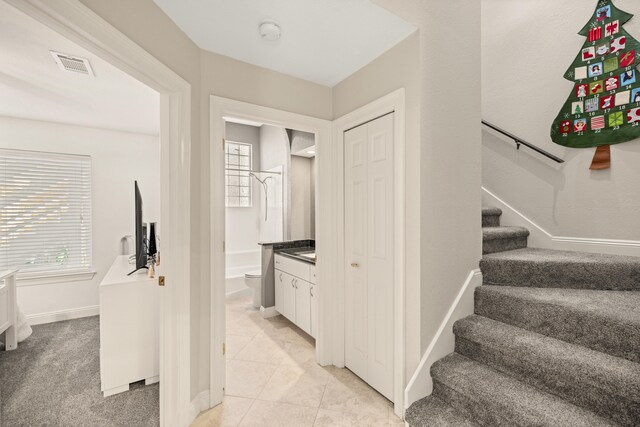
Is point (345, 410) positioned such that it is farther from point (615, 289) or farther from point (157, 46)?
point (157, 46)

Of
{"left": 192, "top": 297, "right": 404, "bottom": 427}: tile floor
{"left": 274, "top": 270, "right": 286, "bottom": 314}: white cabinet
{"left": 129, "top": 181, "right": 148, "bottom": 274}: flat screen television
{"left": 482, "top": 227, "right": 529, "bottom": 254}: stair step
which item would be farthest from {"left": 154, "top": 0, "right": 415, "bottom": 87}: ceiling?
{"left": 192, "top": 297, "right": 404, "bottom": 427}: tile floor

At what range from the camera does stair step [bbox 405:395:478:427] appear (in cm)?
151

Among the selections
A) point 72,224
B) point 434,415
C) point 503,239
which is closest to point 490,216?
point 503,239

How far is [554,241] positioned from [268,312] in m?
3.06

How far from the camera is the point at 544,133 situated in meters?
2.59

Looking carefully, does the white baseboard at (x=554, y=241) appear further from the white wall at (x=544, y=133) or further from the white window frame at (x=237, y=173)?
the white window frame at (x=237, y=173)

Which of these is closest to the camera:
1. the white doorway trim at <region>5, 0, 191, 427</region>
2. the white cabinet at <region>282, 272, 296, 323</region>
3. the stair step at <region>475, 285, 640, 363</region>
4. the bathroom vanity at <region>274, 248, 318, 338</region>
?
the stair step at <region>475, 285, 640, 363</region>

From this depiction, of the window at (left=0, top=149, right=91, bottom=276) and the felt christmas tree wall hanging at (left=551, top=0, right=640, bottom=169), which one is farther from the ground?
the felt christmas tree wall hanging at (left=551, top=0, right=640, bottom=169)

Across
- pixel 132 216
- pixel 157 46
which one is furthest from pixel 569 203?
pixel 132 216

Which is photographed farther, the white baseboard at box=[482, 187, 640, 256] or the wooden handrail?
the wooden handrail

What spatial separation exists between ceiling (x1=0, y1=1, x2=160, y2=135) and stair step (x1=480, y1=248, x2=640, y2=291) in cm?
316

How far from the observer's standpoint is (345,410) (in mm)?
1886

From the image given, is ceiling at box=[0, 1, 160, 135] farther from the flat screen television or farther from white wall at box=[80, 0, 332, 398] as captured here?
the flat screen television

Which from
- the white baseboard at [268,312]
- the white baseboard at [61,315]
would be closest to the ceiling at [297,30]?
the white baseboard at [268,312]
